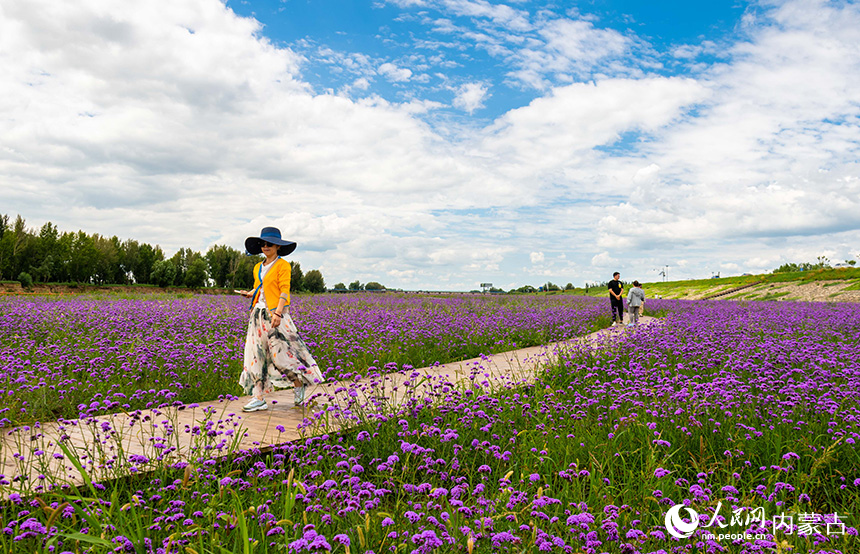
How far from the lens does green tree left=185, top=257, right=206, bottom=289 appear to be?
62.3 metres

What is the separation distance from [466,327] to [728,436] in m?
8.15

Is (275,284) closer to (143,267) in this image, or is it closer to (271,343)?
(271,343)

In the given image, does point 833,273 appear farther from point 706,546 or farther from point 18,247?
point 18,247

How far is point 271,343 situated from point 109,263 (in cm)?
7490

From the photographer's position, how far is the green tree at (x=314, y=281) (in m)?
69.4

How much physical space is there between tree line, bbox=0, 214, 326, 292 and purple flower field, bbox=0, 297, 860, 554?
134ft

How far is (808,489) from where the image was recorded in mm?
3717

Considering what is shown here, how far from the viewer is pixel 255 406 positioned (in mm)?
5648

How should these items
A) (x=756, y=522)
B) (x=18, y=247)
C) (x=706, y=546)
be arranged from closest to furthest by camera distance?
(x=706, y=546), (x=756, y=522), (x=18, y=247)

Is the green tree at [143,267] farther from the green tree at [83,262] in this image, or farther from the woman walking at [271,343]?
the woman walking at [271,343]

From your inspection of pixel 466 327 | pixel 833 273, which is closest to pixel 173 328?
pixel 466 327

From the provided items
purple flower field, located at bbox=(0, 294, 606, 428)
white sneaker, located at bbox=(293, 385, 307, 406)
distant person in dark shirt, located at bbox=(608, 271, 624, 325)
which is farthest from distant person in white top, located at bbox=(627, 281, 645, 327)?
white sneaker, located at bbox=(293, 385, 307, 406)

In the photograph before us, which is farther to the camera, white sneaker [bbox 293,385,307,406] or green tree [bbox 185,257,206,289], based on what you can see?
green tree [bbox 185,257,206,289]

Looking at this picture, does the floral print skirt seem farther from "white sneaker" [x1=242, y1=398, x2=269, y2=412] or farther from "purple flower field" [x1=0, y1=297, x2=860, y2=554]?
"purple flower field" [x1=0, y1=297, x2=860, y2=554]
